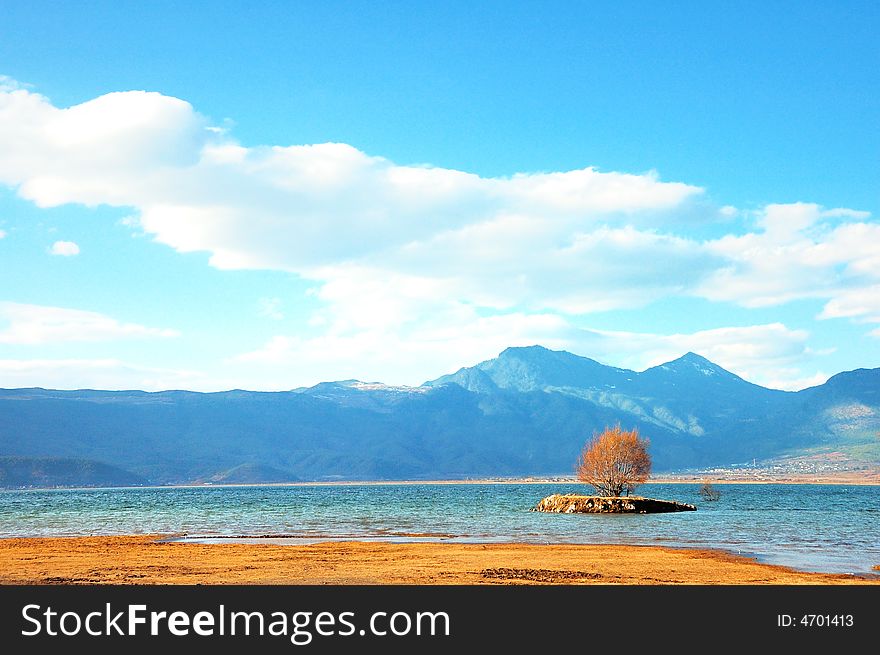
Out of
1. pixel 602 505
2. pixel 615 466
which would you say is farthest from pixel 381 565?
pixel 615 466

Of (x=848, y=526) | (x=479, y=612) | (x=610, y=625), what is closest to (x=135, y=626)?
(x=479, y=612)

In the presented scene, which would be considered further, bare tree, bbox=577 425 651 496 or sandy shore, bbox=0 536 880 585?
bare tree, bbox=577 425 651 496

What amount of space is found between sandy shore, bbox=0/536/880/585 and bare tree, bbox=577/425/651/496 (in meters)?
62.1

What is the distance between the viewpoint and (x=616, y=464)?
112688mm

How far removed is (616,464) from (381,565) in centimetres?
7880

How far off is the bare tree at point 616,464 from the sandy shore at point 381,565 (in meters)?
62.1

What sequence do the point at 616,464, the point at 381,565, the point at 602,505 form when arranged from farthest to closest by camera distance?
1. the point at 616,464
2. the point at 602,505
3. the point at 381,565

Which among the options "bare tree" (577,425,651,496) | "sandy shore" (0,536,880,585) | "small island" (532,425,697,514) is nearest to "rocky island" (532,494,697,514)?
"small island" (532,425,697,514)

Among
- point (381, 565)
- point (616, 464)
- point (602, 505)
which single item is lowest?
point (602, 505)

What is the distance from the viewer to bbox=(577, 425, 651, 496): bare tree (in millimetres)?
112625

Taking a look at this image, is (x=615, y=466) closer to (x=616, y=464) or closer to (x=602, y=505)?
(x=616, y=464)

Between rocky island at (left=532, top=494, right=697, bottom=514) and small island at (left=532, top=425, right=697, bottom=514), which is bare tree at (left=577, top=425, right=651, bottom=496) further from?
rocky island at (left=532, top=494, right=697, bottom=514)

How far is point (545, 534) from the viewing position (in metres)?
64.2

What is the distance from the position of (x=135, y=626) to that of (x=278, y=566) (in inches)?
794
